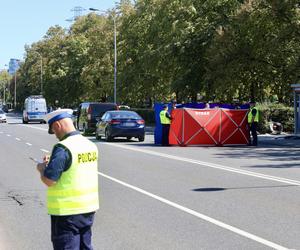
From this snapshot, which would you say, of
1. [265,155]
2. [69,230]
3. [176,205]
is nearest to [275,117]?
[265,155]

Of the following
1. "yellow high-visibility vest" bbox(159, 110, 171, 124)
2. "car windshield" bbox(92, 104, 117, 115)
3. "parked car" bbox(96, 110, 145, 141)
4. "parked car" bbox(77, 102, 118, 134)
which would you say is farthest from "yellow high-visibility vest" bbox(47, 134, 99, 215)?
"car windshield" bbox(92, 104, 117, 115)

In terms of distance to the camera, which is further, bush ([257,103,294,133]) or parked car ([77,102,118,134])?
bush ([257,103,294,133])

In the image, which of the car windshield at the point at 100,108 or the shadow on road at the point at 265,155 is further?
the car windshield at the point at 100,108

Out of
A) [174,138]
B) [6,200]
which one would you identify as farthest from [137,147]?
[6,200]

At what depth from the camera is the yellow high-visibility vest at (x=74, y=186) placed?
14.0 feet

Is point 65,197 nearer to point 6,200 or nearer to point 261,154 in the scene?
point 6,200

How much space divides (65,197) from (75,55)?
2877 inches

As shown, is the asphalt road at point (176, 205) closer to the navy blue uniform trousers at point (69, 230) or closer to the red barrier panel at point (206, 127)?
the navy blue uniform trousers at point (69, 230)

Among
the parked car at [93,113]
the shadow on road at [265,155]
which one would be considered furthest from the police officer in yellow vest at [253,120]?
the parked car at [93,113]

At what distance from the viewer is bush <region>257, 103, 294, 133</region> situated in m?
33.0

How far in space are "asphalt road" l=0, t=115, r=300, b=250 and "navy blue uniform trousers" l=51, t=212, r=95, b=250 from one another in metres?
2.48

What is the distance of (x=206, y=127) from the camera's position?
78.8 ft

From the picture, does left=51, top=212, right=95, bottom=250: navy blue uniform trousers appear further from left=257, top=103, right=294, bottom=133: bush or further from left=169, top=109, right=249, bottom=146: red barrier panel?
left=257, top=103, right=294, bottom=133: bush

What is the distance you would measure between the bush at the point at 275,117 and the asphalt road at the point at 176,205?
15.9 m
